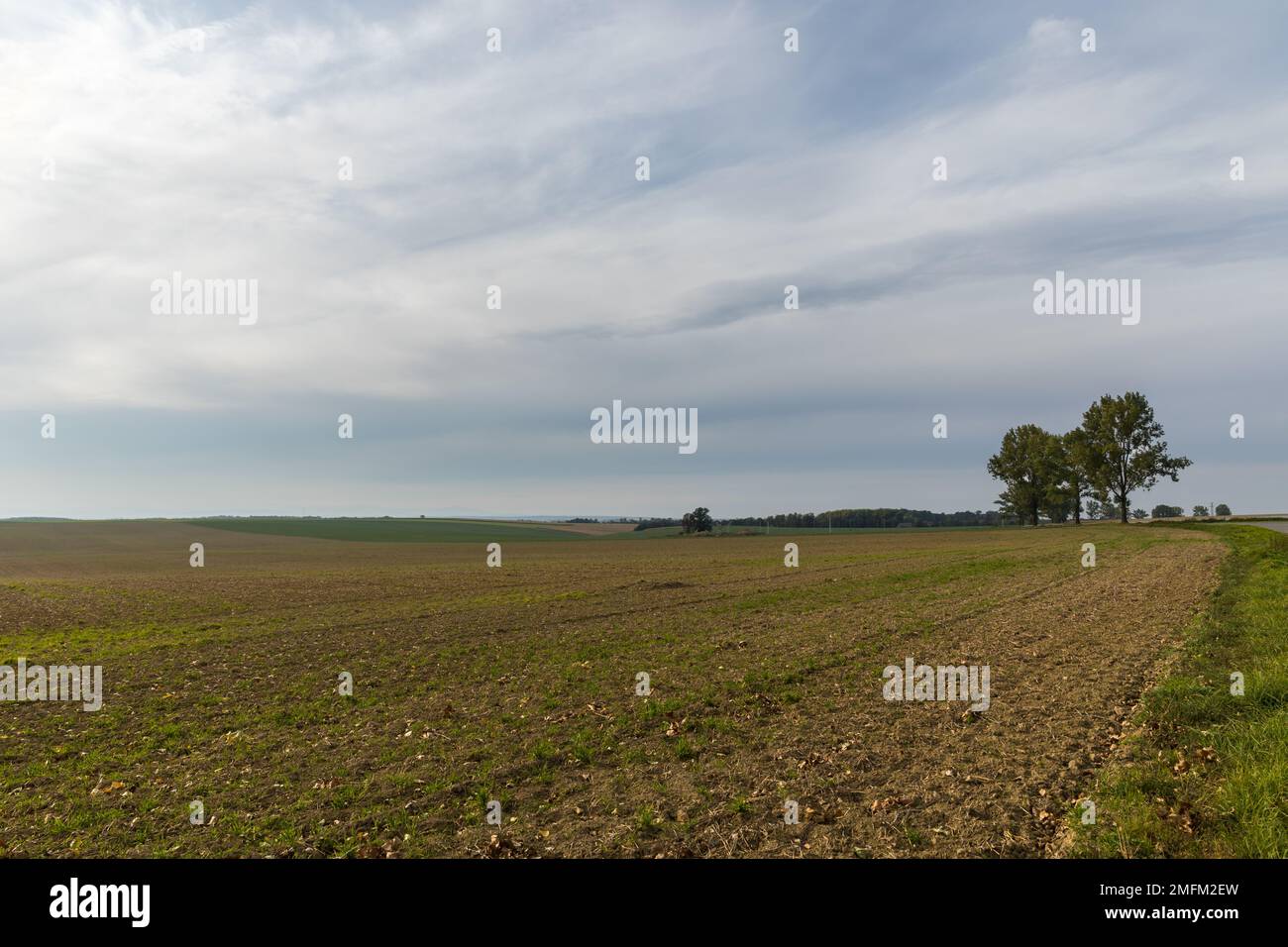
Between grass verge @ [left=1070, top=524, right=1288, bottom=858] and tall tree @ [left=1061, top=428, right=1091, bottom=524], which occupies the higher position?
tall tree @ [left=1061, top=428, right=1091, bottom=524]

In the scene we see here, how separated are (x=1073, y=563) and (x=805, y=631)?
30.9 meters

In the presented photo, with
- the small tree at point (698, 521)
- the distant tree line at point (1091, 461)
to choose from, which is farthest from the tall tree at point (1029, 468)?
the small tree at point (698, 521)

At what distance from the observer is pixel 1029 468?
12912 centimetres

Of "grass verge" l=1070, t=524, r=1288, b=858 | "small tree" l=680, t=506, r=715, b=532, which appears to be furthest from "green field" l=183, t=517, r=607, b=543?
"grass verge" l=1070, t=524, r=1288, b=858

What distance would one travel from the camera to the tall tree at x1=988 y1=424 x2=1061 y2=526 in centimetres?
12662

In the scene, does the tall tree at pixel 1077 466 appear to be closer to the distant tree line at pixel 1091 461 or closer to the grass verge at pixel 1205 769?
the distant tree line at pixel 1091 461

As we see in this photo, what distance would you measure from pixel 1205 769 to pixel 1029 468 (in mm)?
134965

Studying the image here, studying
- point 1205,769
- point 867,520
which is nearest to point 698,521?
point 867,520

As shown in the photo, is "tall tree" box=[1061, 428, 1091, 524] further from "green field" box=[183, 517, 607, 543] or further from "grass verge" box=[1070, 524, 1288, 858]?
"grass verge" box=[1070, 524, 1288, 858]

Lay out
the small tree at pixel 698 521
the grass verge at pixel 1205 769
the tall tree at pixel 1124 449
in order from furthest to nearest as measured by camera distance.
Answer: the small tree at pixel 698 521
the tall tree at pixel 1124 449
the grass verge at pixel 1205 769

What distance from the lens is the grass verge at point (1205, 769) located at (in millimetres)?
7184
